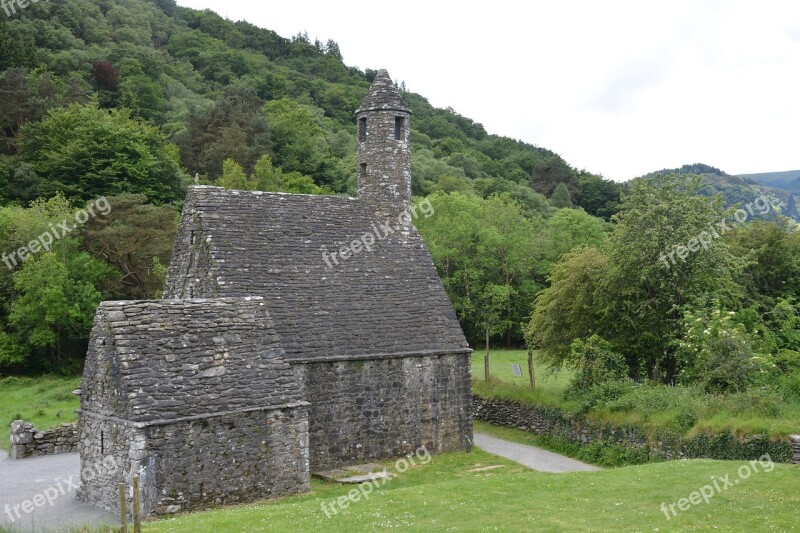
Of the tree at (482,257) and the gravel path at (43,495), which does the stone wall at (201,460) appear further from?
the tree at (482,257)

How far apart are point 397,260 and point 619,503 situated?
41.4 ft

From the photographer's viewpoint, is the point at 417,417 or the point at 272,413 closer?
the point at 272,413

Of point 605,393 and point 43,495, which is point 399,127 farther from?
point 43,495

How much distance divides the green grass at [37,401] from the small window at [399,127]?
16.6 metres

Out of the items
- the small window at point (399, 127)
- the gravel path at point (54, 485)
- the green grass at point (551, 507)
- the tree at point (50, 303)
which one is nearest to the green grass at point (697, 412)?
the green grass at point (551, 507)

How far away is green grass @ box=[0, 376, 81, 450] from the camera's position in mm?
26766

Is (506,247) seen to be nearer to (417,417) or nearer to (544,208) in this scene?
(417,417)

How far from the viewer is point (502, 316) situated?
41000 millimetres

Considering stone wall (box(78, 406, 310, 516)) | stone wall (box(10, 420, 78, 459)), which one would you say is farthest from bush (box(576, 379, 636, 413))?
stone wall (box(10, 420, 78, 459))

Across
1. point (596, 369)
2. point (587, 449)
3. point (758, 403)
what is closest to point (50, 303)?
point (596, 369)

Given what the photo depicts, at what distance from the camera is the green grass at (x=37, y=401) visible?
26.8 m

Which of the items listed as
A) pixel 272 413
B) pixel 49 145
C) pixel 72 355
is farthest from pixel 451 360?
pixel 49 145

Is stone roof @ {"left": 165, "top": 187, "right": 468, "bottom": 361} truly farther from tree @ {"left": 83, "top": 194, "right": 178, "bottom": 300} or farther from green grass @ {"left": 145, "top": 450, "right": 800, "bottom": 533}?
tree @ {"left": 83, "top": 194, "right": 178, "bottom": 300}

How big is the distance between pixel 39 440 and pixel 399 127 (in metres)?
17.2
